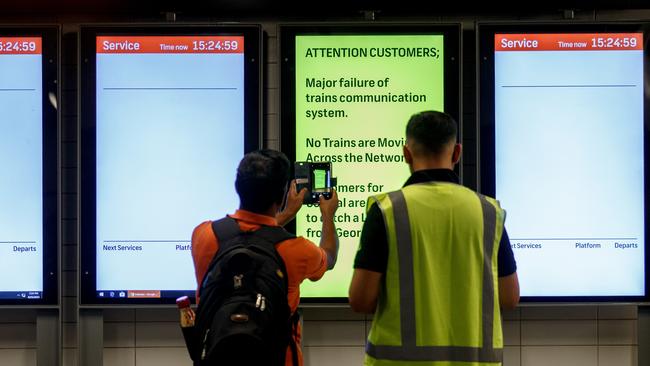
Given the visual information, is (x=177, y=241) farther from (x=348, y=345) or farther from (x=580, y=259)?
(x=580, y=259)

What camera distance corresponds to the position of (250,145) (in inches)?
150

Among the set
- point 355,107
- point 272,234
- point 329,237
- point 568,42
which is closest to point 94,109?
point 355,107

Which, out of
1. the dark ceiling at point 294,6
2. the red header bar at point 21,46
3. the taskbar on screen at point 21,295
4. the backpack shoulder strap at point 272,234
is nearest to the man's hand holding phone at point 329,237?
the backpack shoulder strap at point 272,234

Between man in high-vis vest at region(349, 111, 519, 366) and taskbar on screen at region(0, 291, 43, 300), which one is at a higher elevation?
man in high-vis vest at region(349, 111, 519, 366)

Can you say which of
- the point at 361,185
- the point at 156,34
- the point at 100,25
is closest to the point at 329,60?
the point at 361,185

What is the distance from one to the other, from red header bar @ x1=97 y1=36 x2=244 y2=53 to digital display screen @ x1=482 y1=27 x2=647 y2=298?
1386 mm

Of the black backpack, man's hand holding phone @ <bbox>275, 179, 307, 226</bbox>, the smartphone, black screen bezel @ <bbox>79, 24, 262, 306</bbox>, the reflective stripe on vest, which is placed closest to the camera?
the black backpack

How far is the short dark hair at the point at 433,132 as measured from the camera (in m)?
2.24

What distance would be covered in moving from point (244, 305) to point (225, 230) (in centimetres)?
29

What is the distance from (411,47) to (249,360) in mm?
2288

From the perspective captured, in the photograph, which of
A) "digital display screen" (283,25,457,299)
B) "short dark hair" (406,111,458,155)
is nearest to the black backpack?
"short dark hair" (406,111,458,155)

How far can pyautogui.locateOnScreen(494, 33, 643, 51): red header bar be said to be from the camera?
12.5 feet

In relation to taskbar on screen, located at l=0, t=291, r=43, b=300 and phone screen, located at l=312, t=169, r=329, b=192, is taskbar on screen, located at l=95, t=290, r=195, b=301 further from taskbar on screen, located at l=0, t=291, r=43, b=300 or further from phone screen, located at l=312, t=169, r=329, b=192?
phone screen, located at l=312, t=169, r=329, b=192

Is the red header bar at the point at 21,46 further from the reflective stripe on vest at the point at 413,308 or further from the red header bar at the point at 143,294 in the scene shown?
the reflective stripe on vest at the point at 413,308
